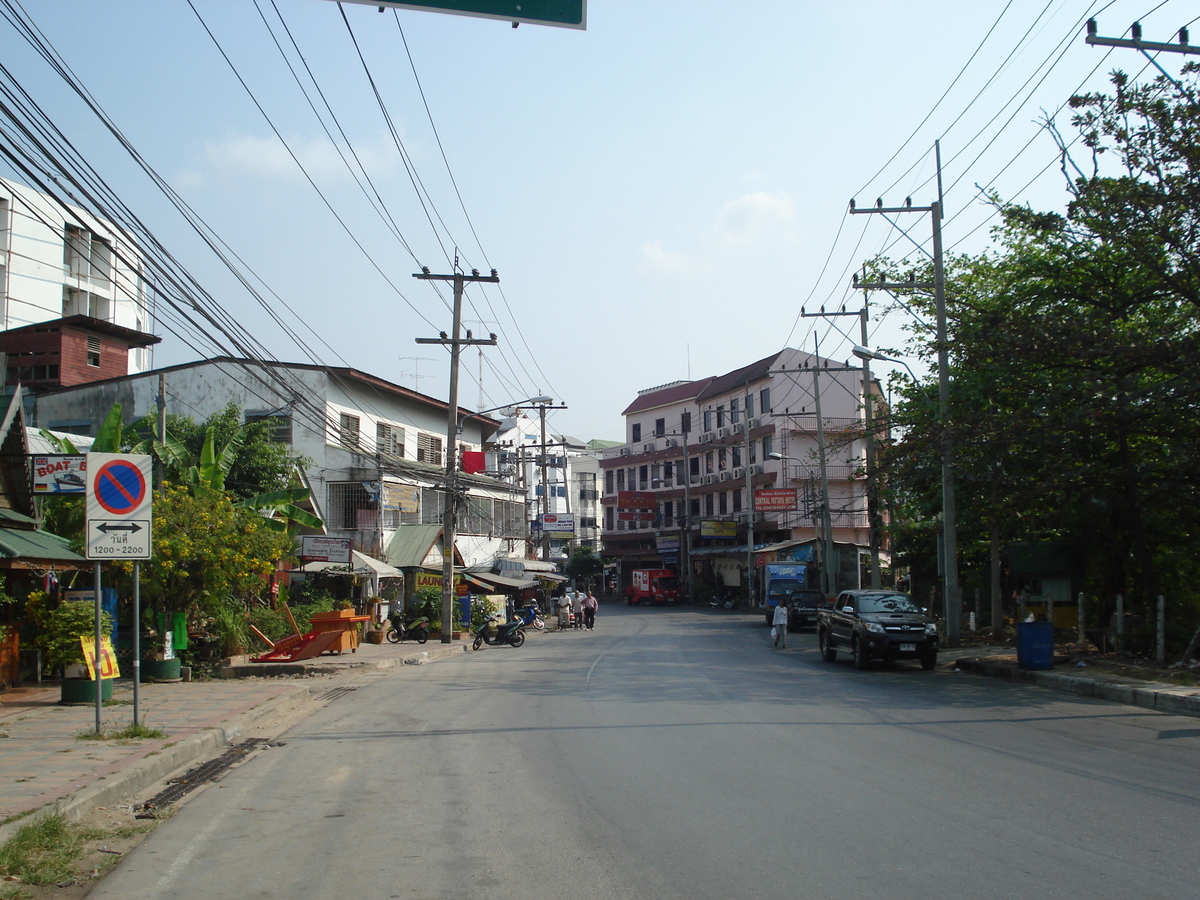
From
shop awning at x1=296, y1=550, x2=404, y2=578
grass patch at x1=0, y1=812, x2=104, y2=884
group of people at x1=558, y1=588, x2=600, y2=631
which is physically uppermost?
shop awning at x1=296, y1=550, x2=404, y2=578

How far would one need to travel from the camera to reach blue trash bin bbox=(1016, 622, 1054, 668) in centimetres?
1878

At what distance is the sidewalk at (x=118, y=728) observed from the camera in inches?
324

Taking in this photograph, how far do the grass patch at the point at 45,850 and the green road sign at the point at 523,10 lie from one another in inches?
220

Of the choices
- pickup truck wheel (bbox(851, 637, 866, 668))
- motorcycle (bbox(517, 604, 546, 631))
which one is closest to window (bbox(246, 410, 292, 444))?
motorcycle (bbox(517, 604, 546, 631))

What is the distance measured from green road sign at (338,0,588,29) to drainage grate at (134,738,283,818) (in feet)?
21.2

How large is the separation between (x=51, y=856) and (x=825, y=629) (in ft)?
65.6

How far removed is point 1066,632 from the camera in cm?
2559

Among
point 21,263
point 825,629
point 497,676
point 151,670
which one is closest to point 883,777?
point 497,676

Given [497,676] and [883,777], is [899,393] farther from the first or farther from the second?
[883,777]

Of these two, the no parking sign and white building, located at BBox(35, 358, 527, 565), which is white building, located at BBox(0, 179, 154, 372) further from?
the no parking sign

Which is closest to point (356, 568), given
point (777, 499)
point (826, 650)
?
point (826, 650)

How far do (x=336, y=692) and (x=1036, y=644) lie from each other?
1309 cm

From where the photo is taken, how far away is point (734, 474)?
71.3 meters

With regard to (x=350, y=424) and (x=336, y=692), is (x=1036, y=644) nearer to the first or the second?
(x=336, y=692)
